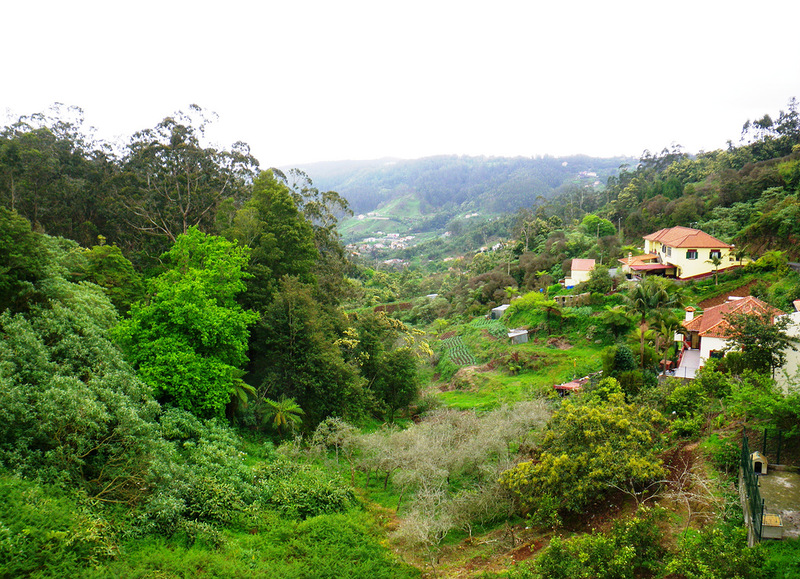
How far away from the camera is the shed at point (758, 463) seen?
31.0 ft

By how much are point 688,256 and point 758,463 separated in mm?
27331

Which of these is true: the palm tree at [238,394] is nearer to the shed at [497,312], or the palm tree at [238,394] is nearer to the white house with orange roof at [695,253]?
the shed at [497,312]

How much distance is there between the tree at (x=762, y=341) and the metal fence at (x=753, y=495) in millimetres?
5119

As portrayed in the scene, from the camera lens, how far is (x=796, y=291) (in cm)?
2241

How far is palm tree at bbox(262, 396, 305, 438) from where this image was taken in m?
17.3

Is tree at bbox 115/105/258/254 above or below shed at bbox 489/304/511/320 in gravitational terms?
above

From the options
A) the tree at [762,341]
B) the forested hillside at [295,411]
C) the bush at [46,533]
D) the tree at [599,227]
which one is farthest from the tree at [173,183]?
the tree at [599,227]

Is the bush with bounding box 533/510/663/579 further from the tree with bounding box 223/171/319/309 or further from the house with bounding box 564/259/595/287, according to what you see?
the house with bounding box 564/259/595/287

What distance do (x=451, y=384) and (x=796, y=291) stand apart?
17727 mm

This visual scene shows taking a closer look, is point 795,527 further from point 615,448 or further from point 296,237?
point 296,237

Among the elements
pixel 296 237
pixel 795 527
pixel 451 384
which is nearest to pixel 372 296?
pixel 451 384

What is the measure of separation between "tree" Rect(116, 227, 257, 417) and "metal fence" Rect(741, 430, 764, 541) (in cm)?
1439

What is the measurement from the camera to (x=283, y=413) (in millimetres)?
17422

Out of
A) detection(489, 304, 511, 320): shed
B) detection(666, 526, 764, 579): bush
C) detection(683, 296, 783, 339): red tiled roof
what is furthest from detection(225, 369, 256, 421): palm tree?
detection(489, 304, 511, 320): shed
